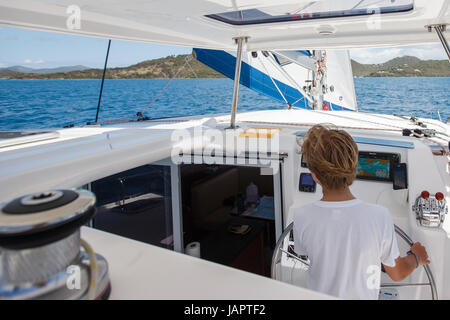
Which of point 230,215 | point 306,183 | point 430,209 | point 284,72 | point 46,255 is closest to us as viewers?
point 46,255

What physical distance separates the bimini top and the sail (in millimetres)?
1234

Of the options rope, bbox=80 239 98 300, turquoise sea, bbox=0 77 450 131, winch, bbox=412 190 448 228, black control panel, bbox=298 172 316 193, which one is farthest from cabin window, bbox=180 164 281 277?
rope, bbox=80 239 98 300

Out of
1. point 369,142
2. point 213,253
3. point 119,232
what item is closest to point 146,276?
point 369,142

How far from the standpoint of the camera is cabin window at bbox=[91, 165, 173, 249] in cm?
202

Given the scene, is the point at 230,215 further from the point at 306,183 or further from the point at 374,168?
the point at 374,168

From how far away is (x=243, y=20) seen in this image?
1.80m

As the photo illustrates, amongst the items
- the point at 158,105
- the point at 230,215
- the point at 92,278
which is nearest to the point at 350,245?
the point at 92,278

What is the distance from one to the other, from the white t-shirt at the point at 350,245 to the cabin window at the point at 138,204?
1.32 metres

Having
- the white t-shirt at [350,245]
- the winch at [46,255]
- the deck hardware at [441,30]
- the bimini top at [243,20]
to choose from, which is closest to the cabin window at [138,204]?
the bimini top at [243,20]

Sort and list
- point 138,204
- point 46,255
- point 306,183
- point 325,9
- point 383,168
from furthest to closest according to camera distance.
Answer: point 138,204 < point 306,183 < point 383,168 < point 325,9 < point 46,255

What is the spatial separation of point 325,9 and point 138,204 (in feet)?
5.39

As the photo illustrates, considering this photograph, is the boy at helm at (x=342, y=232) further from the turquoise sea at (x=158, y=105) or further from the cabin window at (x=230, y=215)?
the turquoise sea at (x=158, y=105)

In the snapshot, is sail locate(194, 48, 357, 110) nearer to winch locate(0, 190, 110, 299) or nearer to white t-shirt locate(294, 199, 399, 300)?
white t-shirt locate(294, 199, 399, 300)

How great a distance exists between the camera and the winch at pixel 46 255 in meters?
0.41
